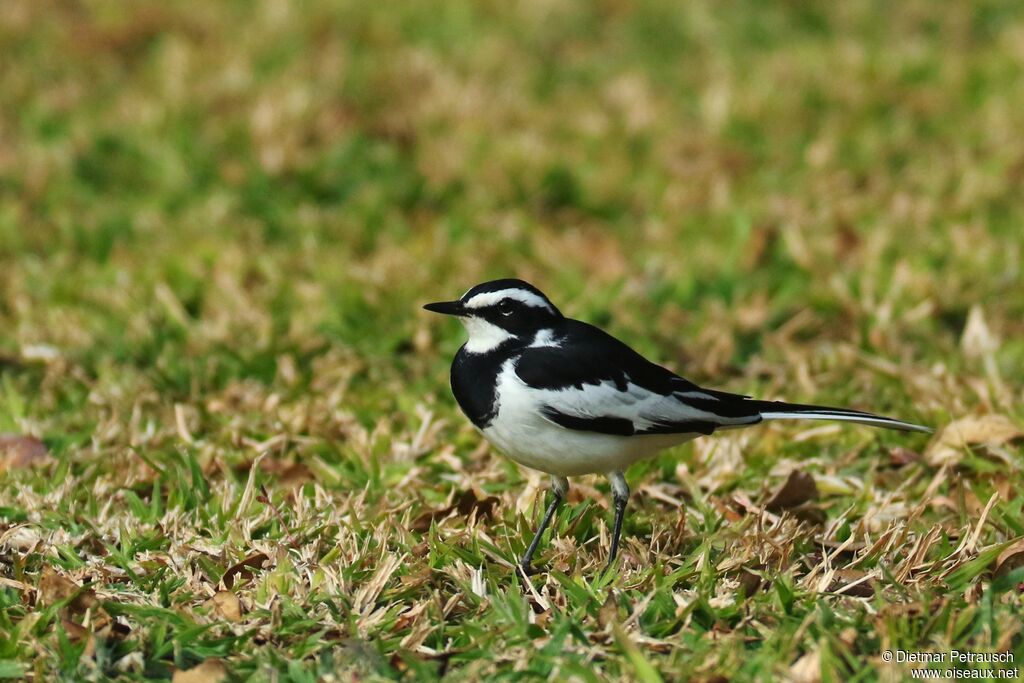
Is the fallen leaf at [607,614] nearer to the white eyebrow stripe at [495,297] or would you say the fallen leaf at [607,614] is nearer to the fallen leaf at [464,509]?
the fallen leaf at [464,509]

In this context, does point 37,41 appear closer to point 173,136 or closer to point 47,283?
point 173,136

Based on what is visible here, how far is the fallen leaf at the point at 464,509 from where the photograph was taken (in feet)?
15.1

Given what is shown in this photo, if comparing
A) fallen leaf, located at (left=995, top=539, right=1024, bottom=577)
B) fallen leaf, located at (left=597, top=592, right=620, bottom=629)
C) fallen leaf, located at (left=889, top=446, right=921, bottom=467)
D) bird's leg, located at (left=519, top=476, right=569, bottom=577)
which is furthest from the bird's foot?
fallen leaf, located at (left=889, top=446, right=921, bottom=467)

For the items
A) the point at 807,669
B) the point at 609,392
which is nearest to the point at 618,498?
the point at 609,392

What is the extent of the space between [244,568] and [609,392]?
125 cm

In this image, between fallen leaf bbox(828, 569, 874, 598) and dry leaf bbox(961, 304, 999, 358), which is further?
dry leaf bbox(961, 304, 999, 358)

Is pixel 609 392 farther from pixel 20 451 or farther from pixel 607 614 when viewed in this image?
pixel 20 451

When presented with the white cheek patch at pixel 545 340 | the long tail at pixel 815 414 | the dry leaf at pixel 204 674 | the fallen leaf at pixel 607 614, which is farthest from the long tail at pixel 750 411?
the dry leaf at pixel 204 674

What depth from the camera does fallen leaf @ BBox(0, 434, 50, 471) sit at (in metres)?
5.08

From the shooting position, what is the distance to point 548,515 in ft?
14.4

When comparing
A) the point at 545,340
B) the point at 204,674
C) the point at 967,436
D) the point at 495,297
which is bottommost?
the point at 204,674

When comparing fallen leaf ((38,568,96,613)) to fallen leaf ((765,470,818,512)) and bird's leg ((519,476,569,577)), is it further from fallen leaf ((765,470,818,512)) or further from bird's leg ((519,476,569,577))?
fallen leaf ((765,470,818,512))

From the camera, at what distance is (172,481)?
4859mm

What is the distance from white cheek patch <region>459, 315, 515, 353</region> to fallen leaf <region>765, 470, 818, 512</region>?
1.12 m
